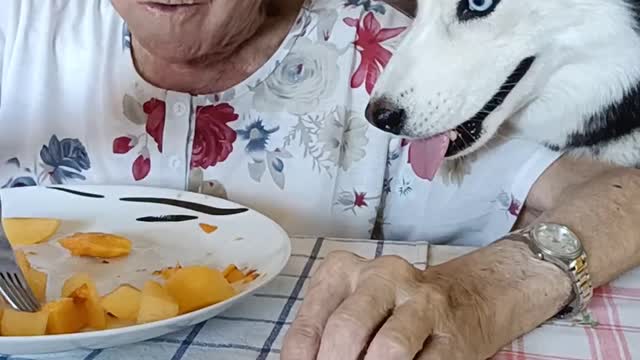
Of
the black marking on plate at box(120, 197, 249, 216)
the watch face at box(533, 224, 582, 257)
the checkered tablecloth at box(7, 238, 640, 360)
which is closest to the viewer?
the checkered tablecloth at box(7, 238, 640, 360)

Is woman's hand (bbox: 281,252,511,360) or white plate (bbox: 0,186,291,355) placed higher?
woman's hand (bbox: 281,252,511,360)

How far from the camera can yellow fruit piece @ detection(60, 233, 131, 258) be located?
850 mm

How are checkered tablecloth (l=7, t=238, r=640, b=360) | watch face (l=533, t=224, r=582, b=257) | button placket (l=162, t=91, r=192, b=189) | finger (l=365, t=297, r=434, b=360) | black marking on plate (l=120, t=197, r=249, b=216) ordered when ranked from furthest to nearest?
1. button placket (l=162, t=91, r=192, b=189)
2. black marking on plate (l=120, t=197, r=249, b=216)
3. watch face (l=533, t=224, r=582, b=257)
4. checkered tablecloth (l=7, t=238, r=640, b=360)
5. finger (l=365, t=297, r=434, b=360)

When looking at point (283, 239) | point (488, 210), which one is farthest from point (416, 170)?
point (283, 239)

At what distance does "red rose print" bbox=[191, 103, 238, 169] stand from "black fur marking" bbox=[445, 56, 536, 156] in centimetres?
28

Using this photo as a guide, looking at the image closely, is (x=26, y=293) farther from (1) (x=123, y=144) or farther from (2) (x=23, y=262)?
(1) (x=123, y=144)

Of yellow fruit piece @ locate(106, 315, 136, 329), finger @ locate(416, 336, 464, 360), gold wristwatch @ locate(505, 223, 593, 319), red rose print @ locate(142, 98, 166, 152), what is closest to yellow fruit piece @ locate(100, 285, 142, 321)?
yellow fruit piece @ locate(106, 315, 136, 329)

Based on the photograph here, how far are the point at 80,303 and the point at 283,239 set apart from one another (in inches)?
8.8

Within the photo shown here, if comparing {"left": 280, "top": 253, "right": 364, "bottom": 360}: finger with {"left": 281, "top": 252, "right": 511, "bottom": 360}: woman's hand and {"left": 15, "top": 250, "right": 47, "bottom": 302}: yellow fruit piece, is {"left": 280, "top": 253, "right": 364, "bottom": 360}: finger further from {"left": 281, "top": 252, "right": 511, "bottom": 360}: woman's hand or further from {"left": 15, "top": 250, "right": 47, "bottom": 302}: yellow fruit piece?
{"left": 15, "top": 250, "right": 47, "bottom": 302}: yellow fruit piece

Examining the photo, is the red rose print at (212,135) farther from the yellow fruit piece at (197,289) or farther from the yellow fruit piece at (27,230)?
the yellow fruit piece at (197,289)

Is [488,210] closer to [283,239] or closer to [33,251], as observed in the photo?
[283,239]

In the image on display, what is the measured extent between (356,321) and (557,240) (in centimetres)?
28

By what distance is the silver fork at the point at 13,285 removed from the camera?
0.71 meters

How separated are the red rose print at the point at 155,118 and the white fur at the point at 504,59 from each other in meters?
0.29
